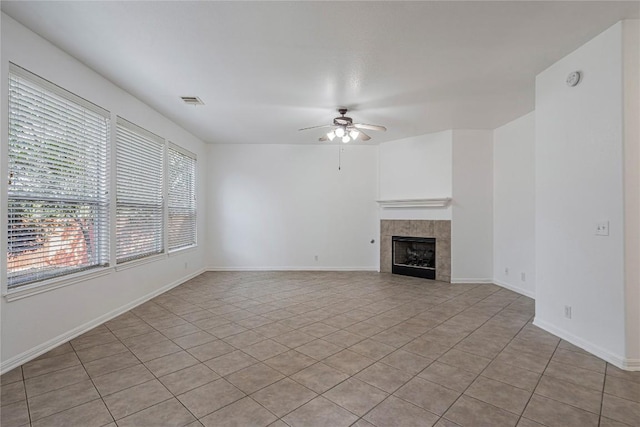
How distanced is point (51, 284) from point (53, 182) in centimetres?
95

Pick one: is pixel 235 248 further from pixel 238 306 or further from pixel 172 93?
pixel 172 93

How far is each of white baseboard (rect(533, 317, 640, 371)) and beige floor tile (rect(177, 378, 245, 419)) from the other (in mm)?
3007

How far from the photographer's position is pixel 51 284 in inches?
108

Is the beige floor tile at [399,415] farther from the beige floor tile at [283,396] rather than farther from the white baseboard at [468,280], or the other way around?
the white baseboard at [468,280]

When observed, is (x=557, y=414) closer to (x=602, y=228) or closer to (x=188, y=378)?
(x=602, y=228)

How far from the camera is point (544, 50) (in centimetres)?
282

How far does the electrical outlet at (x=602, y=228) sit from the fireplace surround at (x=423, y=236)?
3.00m

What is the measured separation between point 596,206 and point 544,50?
1.53 metres

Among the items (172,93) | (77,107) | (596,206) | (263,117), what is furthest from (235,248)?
(596,206)

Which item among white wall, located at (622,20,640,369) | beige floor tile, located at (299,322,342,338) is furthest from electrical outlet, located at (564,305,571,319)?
beige floor tile, located at (299,322,342,338)

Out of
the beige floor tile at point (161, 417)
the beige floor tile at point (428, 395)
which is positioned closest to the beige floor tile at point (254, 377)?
the beige floor tile at point (161, 417)

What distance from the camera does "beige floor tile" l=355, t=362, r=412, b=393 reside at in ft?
7.18

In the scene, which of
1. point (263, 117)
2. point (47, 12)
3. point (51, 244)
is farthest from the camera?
point (263, 117)

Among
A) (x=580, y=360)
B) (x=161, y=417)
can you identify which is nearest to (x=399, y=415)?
(x=161, y=417)
